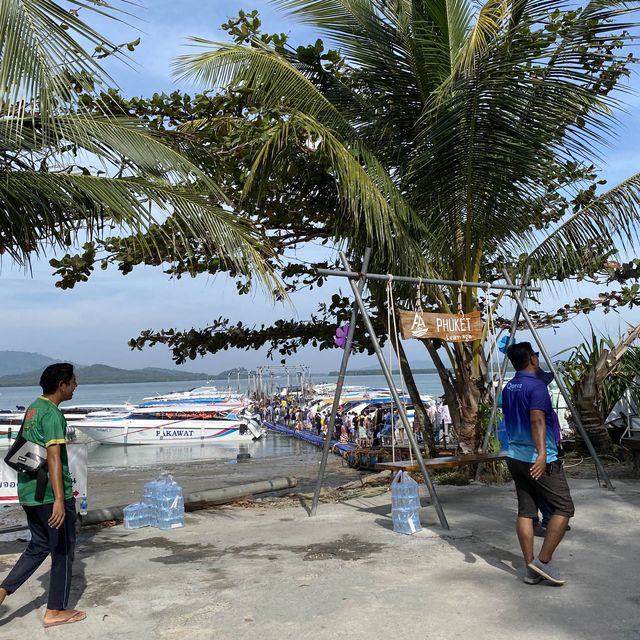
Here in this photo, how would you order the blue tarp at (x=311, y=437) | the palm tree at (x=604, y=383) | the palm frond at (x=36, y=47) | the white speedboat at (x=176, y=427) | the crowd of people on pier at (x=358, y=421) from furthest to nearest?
the white speedboat at (x=176, y=427), the blue tarp at (x=311, y=437), the crowd of people on pier at (x=358, y=421), the palm tree at (x=604, y=383), the palm frond at (x=36, y=47)

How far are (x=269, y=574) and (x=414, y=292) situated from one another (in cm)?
553

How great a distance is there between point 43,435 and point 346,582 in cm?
249

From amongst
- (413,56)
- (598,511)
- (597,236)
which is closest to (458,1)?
(413,56)

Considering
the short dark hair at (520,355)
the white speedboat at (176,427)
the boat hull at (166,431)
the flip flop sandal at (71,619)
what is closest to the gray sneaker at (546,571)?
the short dark hair at (520,355)

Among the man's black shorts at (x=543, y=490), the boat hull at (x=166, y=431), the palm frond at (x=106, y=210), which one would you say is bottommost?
the boat hull at (x=166, y=431)

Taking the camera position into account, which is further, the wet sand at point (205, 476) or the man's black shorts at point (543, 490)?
the wet sand at point (205, 476)

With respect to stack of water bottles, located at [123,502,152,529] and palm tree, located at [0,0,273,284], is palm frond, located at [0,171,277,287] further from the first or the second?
stack of water bottles, located at [123,502,152,529]

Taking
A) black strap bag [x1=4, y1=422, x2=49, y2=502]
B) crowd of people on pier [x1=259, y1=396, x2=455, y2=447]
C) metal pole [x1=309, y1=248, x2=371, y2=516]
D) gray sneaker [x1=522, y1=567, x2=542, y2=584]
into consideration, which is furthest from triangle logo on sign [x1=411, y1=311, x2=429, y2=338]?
black strap bag [x1=4, y1=422, x2=49, y2=502]

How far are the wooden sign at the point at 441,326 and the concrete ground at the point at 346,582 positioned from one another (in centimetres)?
202

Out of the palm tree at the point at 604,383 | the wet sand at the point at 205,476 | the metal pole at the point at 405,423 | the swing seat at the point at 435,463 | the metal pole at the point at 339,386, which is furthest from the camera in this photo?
the wet sand at the point at 205,476

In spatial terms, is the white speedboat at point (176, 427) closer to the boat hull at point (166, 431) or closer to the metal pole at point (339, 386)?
the boat hull at point (166, 431)

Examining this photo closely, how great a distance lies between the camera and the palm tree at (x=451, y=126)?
875 cm

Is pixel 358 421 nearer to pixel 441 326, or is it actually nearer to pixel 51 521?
pixel 441 326

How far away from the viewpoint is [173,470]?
25875 millimetres
